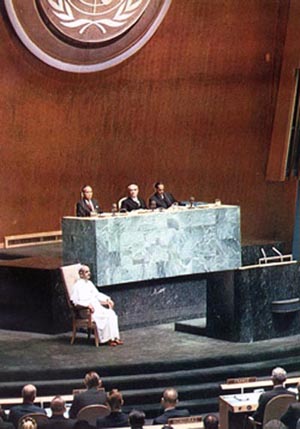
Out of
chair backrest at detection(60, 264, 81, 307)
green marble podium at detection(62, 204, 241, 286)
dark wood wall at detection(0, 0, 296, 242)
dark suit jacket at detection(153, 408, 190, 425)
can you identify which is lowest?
dark suit jacket at detection(153, 408, 190, 425)

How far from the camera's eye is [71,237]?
38.2 ft

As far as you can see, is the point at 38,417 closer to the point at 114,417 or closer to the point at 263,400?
the point at 114,417

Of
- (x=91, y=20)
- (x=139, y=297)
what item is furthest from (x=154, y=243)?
(x=91, y=20)

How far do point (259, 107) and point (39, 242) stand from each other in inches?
133

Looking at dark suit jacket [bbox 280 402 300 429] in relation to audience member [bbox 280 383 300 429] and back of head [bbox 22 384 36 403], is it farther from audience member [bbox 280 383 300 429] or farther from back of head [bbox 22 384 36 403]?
back of head [bbox 22 384 36 403]

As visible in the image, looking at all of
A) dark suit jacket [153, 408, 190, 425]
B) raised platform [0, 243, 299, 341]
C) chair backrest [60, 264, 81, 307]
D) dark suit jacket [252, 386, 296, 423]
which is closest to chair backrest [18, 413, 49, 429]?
dark suit jacket [153, 408, 190, 425]

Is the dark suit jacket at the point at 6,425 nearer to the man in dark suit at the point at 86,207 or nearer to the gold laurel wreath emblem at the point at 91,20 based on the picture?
the man in dark suit at the point at 86,207

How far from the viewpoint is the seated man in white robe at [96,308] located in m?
10.9

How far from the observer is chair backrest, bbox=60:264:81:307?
1119cm

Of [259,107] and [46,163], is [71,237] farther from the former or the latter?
[259,107]

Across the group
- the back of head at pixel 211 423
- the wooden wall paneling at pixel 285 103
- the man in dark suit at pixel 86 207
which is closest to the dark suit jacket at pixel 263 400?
the back of head at pixel 211 423

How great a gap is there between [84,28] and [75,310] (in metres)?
4.01

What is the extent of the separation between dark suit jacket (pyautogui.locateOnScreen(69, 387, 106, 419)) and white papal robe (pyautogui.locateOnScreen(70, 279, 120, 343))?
10.2ft

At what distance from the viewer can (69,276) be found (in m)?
11.2
